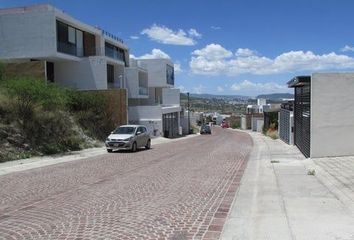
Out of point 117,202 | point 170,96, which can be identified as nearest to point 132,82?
point 170,96

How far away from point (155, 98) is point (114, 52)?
760 inches

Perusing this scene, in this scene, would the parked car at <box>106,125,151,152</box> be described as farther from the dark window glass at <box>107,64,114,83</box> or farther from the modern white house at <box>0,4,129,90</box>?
the dark window glass at <box>107,64,114,83</box>

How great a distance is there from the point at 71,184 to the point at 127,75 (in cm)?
4616

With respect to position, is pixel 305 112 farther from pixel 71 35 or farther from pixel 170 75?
pixel 170 75

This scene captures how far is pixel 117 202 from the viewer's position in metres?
10.8

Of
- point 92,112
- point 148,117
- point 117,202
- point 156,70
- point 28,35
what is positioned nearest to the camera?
point 117,202

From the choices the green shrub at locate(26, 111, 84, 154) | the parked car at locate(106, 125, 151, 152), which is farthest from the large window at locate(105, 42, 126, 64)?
the parked car at locate(106, 125, 151, 152)

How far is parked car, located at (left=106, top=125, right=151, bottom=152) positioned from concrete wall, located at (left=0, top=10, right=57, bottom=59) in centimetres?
1622

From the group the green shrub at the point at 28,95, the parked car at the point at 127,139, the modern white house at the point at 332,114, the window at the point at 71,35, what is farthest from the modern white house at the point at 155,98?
the modern white house at the point at 332,114

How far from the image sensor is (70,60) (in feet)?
155

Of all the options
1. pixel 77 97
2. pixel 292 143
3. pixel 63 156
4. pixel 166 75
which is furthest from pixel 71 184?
pixel 166 75

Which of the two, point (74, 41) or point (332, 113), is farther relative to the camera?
point (74, 41)

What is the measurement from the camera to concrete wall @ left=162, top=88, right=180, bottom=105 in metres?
79.5

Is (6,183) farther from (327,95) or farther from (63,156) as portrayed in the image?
(327,95)
